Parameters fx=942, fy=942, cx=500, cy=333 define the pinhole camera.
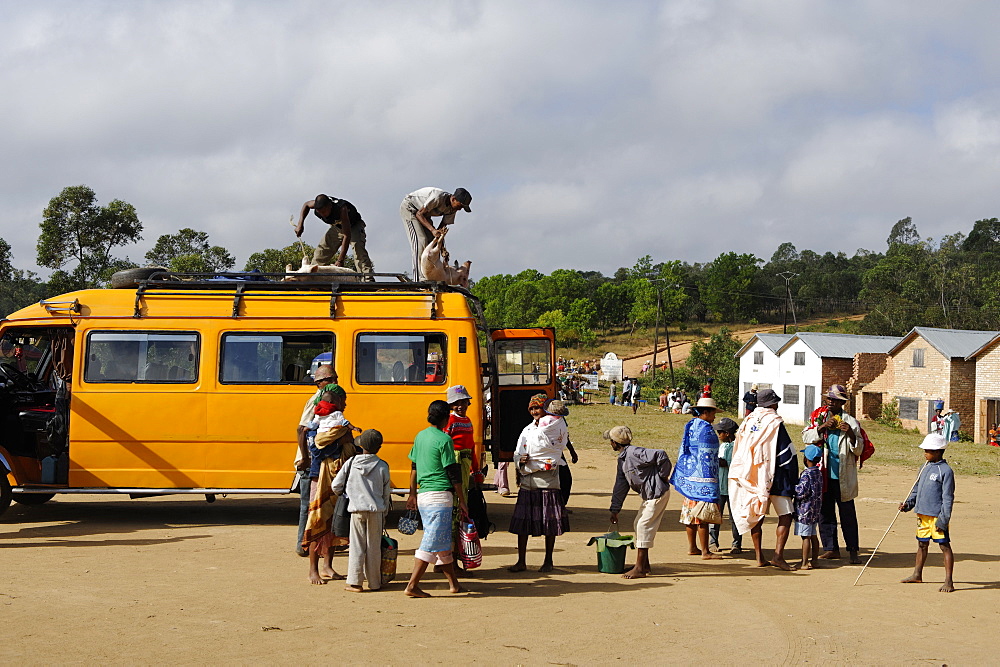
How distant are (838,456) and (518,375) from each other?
163 inches

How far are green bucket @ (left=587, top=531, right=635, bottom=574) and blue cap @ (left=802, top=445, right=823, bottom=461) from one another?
212 centimetres

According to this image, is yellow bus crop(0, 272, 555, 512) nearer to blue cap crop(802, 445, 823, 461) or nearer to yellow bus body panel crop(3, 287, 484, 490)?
yellow bus body panel crop(3, 287, 484, 490)

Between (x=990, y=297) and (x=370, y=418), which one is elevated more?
(x=990, y=297)

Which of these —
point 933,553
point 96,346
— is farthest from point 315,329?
point 933,553

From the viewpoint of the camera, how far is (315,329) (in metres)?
11.1

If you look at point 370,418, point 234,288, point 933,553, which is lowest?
point 933,553

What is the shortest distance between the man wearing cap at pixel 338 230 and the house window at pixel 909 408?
3474cm

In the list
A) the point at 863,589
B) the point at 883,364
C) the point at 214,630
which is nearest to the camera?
the point at 214,630

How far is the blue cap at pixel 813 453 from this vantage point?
954 centimetres

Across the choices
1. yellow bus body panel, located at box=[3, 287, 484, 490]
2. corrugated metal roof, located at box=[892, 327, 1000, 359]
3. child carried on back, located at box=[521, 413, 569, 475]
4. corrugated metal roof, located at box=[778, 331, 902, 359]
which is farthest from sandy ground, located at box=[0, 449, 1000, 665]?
corrugated metal roof, located at box=[778, 331, 902, 359]

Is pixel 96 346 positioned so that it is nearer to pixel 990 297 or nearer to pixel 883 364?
pixel 883 364

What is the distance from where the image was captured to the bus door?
12.0 meters

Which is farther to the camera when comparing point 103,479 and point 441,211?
point 441,211

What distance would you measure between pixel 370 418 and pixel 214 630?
15.0ft
